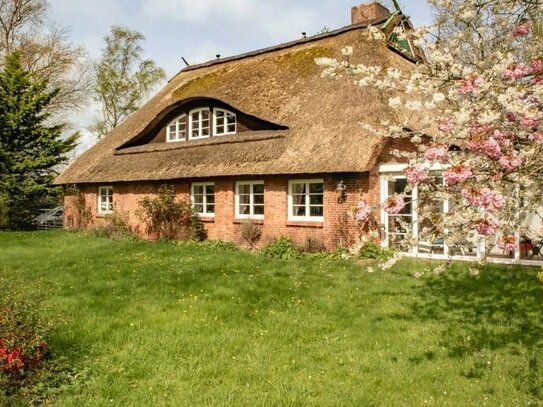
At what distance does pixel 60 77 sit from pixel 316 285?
33.0 m

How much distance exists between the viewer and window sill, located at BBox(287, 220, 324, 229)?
14455mm

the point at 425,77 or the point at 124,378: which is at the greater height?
the point at 425,77

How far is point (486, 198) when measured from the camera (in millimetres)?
3975

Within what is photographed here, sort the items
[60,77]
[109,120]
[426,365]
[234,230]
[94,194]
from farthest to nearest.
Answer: [109,120] → [60,77] → [94,194] → [234,230] → [426,365]

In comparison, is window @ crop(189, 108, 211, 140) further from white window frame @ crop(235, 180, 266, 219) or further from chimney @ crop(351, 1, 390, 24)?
chimney @ crop(351, 1, 390, 24)

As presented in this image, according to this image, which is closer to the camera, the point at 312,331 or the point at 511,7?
the point at 511,7

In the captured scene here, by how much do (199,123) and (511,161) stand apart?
16398 millimetres

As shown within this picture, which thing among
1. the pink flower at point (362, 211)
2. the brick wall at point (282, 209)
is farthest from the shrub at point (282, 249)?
the pink flower at point (362, 211)

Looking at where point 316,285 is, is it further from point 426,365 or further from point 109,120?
point 109,120

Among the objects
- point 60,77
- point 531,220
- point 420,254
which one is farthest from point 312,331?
point 60,77

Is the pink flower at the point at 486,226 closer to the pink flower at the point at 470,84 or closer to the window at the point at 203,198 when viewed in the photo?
the pink flower at the point at 470,84

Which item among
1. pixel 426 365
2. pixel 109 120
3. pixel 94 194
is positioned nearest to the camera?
pixel 426 365

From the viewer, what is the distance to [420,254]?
43.3ft

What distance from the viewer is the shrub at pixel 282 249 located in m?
13.8
